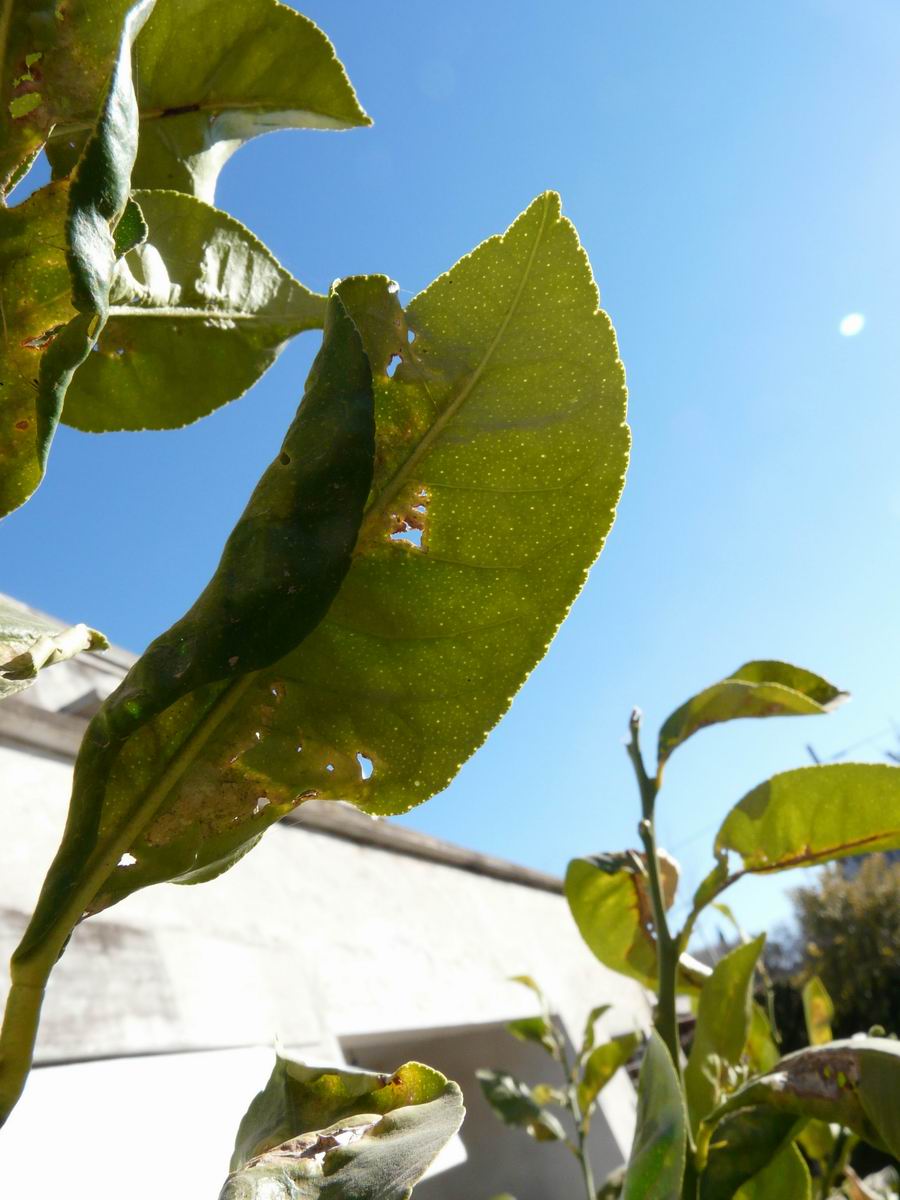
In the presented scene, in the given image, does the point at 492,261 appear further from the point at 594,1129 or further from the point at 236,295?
the point at 594,1129

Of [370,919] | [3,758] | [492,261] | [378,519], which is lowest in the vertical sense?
[370,919]

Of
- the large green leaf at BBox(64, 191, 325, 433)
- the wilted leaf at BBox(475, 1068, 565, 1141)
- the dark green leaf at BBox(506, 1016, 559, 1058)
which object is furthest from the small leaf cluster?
the wilted leaf at BBox(475, 1068, 565, 1141)

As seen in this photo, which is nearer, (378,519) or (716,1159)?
(378,519)

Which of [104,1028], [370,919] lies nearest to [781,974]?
[370,919]

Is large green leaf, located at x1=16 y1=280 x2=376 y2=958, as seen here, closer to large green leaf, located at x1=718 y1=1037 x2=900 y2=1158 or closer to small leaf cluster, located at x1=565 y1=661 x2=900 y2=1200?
small leaf cluster, located at x1=565 y1=661 x2=900 y2=1200

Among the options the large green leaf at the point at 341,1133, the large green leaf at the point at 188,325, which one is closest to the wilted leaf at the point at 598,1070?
the large green leaf at the point at 341,1133

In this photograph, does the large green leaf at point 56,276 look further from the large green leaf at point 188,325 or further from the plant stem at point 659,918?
the plant stem at point 659,918
